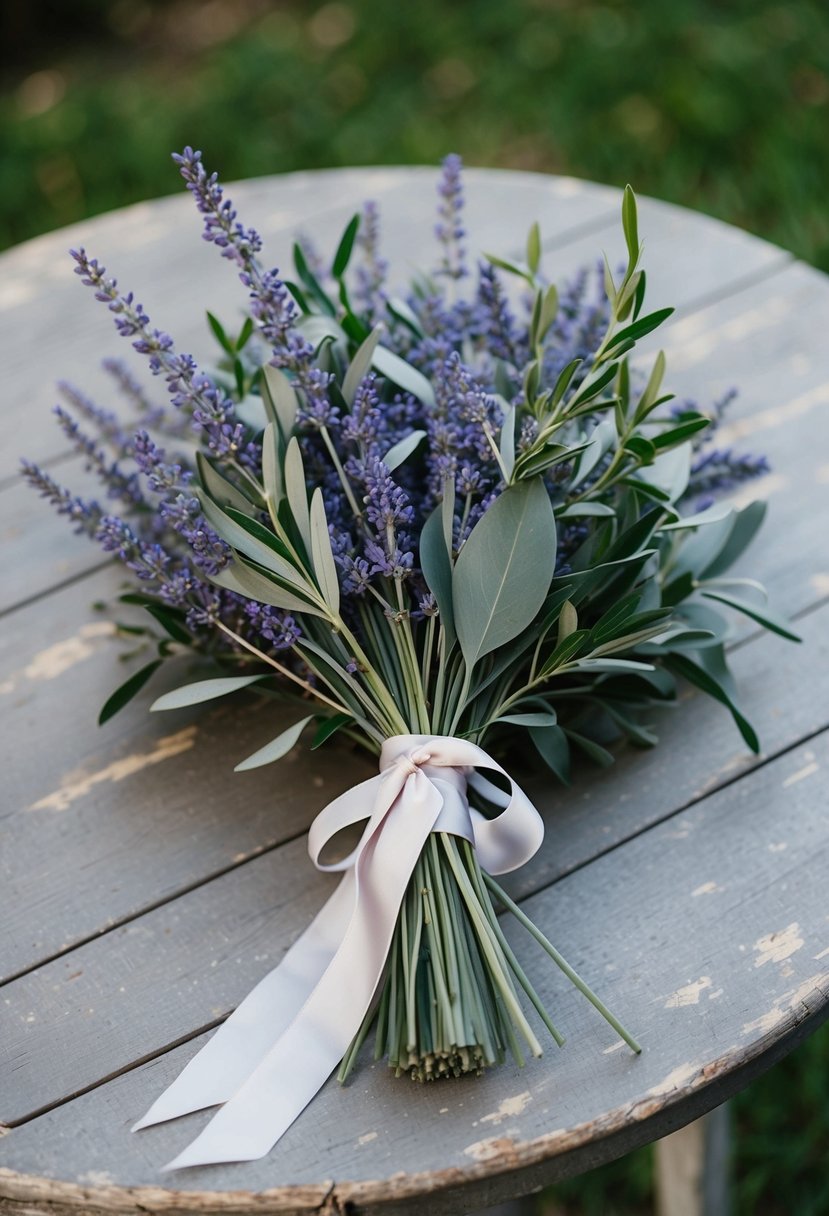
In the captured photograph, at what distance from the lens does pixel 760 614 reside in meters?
1.00

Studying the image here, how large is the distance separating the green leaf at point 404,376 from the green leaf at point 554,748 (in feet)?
0.89

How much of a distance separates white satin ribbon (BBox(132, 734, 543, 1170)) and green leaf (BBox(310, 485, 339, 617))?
0.36 ft

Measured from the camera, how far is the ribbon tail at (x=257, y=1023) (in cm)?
81

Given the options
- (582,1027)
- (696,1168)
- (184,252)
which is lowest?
(696,1168)

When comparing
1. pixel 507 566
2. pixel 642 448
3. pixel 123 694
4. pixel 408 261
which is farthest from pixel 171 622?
pixel 408 261

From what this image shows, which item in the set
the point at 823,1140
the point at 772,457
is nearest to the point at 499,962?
the point at 772,457

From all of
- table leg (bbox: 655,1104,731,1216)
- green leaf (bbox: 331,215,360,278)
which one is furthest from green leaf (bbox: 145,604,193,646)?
table leg (bbox: 655,1104,731,1216)

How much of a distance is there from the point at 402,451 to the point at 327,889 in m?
0.33

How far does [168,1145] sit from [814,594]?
0.70m

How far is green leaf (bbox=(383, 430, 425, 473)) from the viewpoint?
3.07ft

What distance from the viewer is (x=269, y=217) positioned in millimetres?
1575

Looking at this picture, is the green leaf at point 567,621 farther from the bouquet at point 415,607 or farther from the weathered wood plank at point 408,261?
the weathered wood plank at point 408,261

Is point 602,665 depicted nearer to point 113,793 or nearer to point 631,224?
point 631,224

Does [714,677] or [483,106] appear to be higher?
[483,106]
